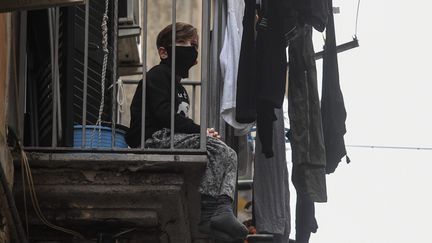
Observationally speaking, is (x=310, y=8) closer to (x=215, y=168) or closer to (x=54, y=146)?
(x=215, y=168)

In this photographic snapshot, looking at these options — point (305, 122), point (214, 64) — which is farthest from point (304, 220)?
point (214, 64)

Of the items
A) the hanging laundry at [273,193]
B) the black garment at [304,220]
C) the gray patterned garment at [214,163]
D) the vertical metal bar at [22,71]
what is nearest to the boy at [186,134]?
the gray patterned garment at [214,163]

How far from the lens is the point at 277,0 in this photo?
26.8 ft

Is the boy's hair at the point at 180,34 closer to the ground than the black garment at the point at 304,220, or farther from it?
farther from it

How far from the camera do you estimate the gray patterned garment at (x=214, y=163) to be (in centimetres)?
766

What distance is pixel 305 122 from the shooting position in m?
8.66

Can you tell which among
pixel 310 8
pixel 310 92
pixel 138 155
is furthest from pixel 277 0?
pixel 138 155

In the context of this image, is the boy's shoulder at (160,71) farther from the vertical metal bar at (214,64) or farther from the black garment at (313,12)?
the black garment at (313,12)

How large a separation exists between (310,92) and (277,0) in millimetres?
884

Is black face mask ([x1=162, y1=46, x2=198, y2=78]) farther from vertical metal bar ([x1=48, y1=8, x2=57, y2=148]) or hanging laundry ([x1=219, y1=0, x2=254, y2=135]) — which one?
vertical metal bar ([x1=48, y1=8, x2=57, y2=148])

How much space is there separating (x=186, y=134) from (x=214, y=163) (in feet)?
1.07

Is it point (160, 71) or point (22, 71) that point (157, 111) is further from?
point (22, 71)

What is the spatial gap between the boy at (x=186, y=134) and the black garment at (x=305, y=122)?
0.77 meters

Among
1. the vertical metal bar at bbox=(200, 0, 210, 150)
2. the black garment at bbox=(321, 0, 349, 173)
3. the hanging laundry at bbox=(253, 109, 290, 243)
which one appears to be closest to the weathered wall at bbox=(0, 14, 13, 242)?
the vertical metal bar at bbox=(200, 0, 210, 150)
